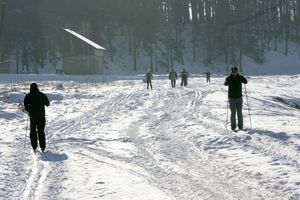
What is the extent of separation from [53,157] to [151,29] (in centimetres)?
7058

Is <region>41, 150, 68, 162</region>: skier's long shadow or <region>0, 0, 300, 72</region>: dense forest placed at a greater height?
<region>0, 0, 300, 72</region>: dense forest

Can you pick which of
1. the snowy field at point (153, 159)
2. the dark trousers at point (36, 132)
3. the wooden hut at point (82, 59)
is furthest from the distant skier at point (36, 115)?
the wooden hut at point (82, 59)

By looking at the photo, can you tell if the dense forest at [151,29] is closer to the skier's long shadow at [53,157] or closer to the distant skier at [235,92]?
the distant skier at [235,92]

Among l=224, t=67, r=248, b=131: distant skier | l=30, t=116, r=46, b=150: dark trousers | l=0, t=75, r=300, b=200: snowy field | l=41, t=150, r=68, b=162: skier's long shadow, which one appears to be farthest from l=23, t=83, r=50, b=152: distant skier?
l=224, t=67, r=248, b=131: distant skier

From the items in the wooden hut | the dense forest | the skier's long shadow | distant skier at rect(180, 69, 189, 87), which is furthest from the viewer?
the dense forest

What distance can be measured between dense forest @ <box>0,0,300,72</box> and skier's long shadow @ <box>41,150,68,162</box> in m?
59.3

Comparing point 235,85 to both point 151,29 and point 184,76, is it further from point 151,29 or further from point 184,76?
point 151,29

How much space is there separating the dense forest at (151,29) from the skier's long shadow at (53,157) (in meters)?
59.3

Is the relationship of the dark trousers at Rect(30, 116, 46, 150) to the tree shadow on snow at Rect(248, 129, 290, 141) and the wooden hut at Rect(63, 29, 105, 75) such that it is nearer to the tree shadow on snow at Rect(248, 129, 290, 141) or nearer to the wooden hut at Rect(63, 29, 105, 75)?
the tree shadow on snow at Rect(248, 129, 290, 141)

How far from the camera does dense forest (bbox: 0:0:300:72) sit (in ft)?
231

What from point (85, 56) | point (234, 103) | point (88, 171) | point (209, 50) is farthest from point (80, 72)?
point (88, 171)

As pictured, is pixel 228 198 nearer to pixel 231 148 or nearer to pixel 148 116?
pixel 231 148

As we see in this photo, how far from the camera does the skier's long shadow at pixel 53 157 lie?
10.6m

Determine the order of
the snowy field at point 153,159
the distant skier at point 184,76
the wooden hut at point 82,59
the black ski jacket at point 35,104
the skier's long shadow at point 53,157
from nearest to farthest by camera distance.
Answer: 1. the snowy field at point 153,159
2. the skier's long shadow at point 53,157
3. the black ski jacket at point 35,104
4. the distant skier at point 184,76
5. the wooden hut at point 82,59
